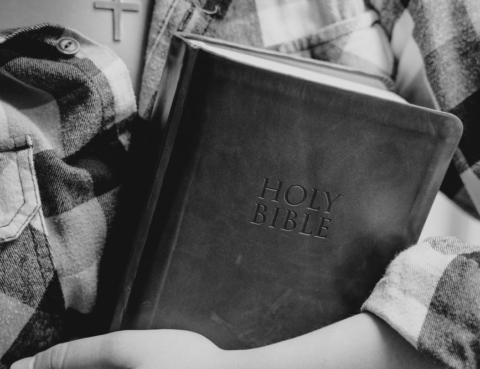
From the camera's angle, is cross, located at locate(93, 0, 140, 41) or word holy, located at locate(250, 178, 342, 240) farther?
cross, located at locate(93, 0, 140, 41)

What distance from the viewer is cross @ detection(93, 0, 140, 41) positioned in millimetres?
502

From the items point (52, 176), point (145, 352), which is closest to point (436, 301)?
point (145, 352)

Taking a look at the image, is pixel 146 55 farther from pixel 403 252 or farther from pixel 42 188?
pixel 403 252

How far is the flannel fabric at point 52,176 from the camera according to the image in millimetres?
435

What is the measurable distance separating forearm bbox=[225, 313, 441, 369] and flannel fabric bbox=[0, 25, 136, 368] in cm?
19

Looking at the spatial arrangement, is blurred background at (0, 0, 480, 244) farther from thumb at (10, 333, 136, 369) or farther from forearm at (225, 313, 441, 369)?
thumb at (10, 333, 136, 369)

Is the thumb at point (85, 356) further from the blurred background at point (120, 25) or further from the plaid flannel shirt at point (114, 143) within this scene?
the blurred background at point (120, 25)

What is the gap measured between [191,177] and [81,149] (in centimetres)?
15

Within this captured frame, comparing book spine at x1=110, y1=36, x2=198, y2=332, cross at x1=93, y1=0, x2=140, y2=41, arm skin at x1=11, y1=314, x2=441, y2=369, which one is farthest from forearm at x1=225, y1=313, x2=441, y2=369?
cross at x1=93, y1=0, x2=140, y2=41

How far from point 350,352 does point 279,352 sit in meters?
0.06

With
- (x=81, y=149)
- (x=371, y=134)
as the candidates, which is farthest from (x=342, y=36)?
(x=81, y=149)

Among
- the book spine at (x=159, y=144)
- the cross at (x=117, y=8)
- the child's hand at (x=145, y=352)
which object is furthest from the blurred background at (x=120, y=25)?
the child's hand at (x=145, y=352)

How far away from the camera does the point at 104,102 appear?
1.53 ft

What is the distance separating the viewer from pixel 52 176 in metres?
0.45
